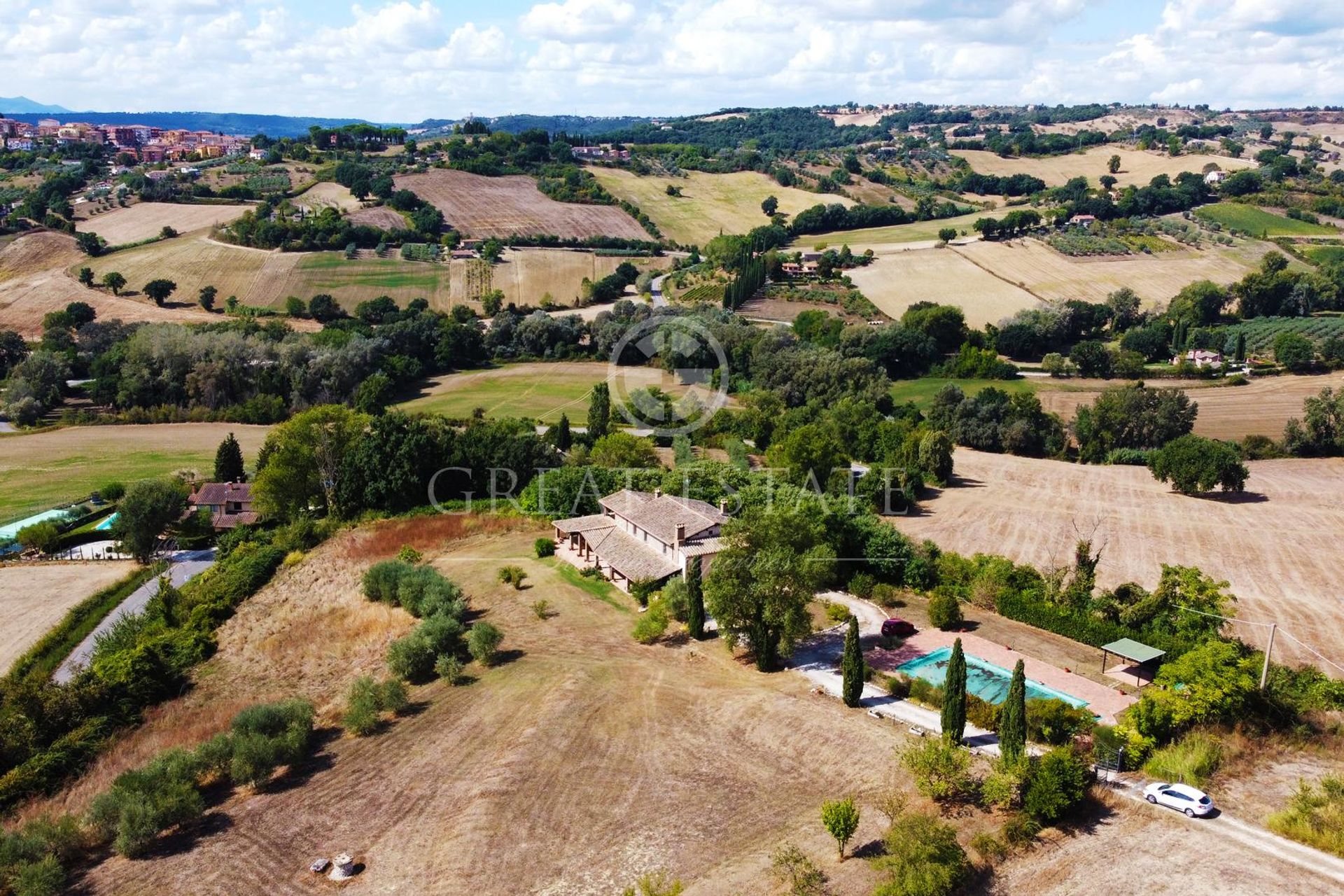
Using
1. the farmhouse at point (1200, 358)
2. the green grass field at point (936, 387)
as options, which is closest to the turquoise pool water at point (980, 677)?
the green grass field at point (936, 387)

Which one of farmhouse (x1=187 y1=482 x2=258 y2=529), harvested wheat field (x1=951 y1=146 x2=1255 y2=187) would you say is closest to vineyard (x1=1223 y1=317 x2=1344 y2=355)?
harvested wheat field (x1=951 y1=146 x2=1255 y2=187)

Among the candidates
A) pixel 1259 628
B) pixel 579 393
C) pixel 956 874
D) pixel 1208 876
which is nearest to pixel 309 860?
pixel 956 874

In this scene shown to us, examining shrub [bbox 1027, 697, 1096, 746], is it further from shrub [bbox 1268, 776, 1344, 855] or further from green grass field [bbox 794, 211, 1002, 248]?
green grass field [bbox 794, 211, 1002, 248]

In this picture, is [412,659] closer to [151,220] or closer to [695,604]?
[695,604]

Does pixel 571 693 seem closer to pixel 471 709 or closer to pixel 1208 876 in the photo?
pixel 471 709

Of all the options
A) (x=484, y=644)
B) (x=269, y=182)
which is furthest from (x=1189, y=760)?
(x=269, y=182)

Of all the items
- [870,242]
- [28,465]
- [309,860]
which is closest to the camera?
[309,860]

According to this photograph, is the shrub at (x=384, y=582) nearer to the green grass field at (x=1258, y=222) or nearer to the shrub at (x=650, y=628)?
the shrub at (x=650, y=628)
